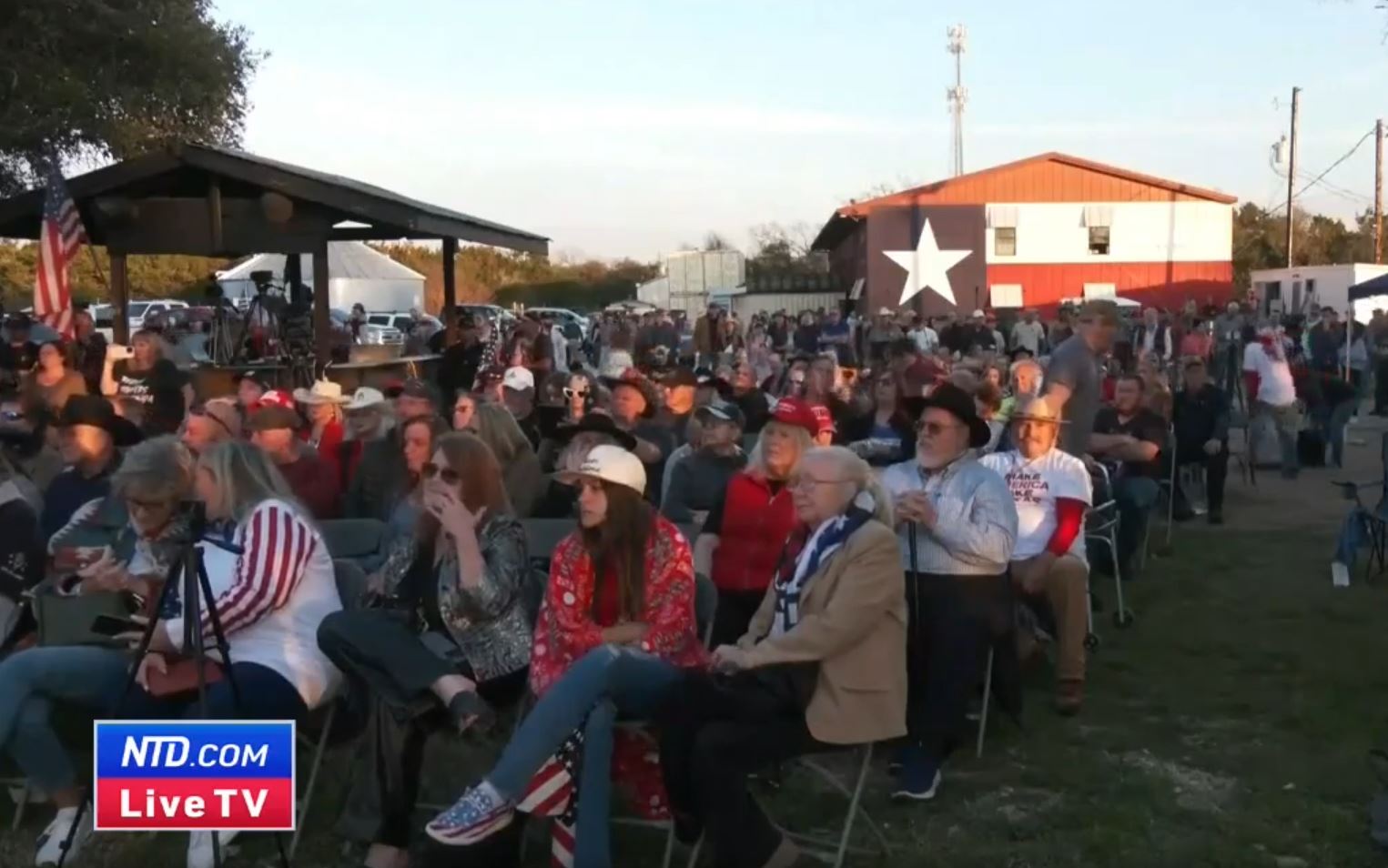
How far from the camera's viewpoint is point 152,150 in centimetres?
1348

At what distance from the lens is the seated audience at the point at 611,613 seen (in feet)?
14.8

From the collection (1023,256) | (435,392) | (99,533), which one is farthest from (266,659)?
(1023,256)

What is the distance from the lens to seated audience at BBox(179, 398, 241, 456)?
7027 millimetres

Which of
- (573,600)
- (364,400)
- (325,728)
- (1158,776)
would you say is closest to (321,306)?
(364,400)

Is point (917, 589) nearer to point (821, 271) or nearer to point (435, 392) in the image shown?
point (435, 392)

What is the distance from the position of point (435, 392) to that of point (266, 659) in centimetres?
355

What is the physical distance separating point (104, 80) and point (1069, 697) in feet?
36.3

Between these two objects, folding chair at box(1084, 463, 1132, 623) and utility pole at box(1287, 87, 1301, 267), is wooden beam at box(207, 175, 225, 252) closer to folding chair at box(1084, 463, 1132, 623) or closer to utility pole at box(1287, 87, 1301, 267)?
folding chair at box(1084, 463, 1132, 623)

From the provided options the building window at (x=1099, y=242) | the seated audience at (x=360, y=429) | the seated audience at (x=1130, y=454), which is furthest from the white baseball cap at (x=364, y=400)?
the building window at (x=1099, y=242)

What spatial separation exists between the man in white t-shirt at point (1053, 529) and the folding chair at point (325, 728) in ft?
9.21

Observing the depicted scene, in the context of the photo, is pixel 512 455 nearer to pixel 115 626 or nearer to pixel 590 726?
pixel 115 626

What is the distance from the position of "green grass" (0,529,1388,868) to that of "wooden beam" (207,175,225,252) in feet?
28.3

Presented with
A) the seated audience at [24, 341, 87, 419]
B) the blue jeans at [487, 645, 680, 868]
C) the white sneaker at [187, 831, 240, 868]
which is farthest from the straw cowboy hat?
the seated audience at [24, 341, 87, 419]

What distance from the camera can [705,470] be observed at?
279 inches
